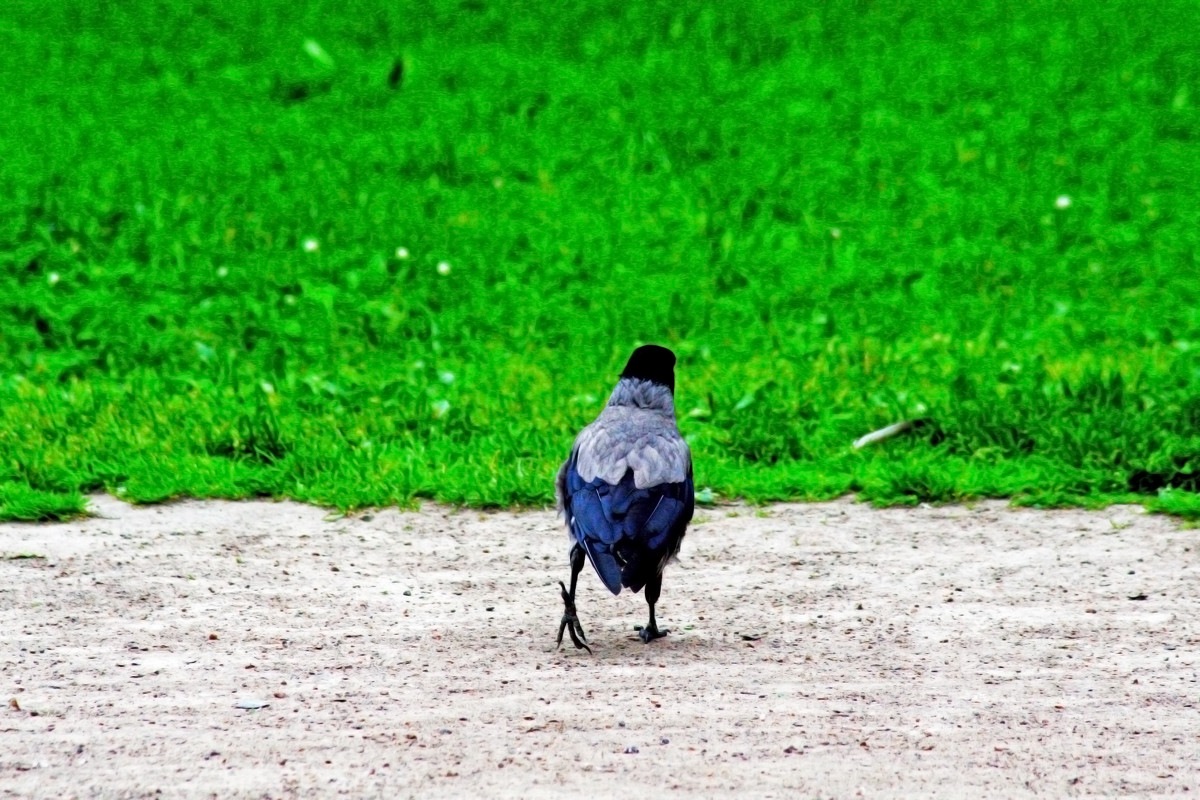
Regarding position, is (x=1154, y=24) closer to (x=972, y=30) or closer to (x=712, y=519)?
(x=972, y=30)

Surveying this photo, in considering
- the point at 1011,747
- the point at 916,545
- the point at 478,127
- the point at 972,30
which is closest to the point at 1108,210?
the point at 972,30

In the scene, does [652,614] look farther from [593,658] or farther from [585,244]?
[585,244]

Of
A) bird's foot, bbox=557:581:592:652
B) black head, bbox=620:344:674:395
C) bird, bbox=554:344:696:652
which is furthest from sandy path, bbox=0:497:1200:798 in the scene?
black head, bbox=620:344:674:395

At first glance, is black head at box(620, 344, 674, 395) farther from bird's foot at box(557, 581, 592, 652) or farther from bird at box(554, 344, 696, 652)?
bird's foot at box(557, 581, 592, 652)

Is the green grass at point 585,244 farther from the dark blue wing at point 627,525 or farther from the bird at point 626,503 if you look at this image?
the dark blue wing at point 627,525

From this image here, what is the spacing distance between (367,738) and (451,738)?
0.79 ft

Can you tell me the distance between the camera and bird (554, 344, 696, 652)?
540cm

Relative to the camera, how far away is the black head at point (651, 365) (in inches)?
248

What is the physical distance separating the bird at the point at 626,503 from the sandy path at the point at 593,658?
0.30m

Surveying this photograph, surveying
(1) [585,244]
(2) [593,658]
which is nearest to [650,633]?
(2) [593,658]

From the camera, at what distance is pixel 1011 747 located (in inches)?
177

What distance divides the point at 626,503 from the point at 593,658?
56 centimetres

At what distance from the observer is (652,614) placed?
575cm

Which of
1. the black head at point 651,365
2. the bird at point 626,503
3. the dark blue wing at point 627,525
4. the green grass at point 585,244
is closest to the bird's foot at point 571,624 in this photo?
the bird at point 626,503
